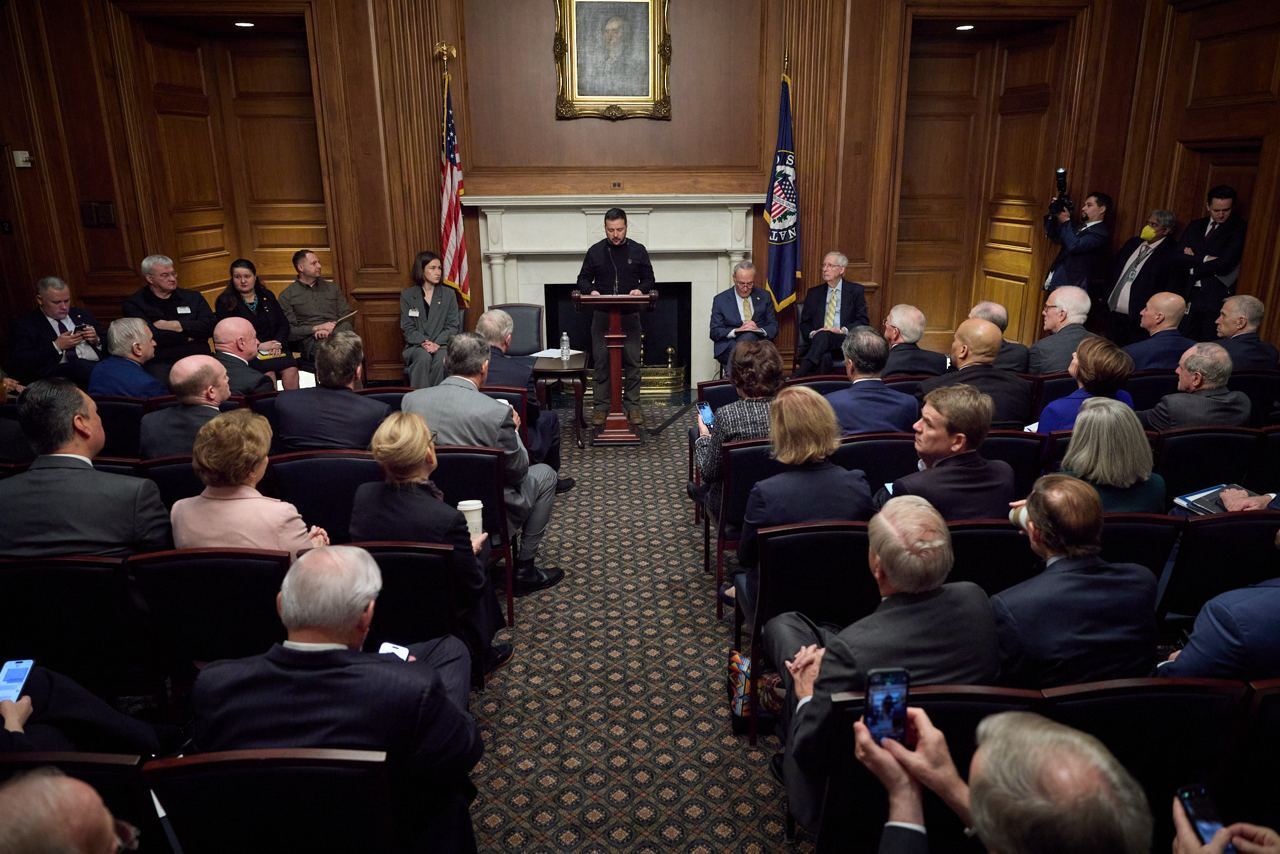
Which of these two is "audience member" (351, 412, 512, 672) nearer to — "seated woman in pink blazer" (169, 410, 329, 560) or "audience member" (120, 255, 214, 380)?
"seated woman in pink blazer" (169, 410, 329, 560)

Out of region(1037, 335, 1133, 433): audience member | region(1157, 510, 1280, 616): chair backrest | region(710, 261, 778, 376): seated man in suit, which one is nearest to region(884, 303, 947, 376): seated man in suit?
region(1037, 335, 1133, 433): audience member

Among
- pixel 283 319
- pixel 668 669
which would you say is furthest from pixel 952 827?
pixel 283 319

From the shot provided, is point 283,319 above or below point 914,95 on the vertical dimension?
below

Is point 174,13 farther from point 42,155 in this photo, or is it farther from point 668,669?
point 668,669

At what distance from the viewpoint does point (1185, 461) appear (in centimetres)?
352

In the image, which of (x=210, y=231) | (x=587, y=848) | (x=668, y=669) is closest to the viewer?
(x=587, y=848)

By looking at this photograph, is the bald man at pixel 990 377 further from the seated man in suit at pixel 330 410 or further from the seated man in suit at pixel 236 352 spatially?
the seated man in suit at pixel 236 352

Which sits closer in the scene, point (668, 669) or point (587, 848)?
point (587, 848)

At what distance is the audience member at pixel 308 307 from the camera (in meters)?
6.87

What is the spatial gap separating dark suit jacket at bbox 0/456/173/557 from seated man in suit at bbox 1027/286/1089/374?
183 inches

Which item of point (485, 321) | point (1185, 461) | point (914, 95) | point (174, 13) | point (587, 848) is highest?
point (174, 13)

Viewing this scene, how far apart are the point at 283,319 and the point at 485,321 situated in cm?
245

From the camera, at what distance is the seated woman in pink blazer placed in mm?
2621

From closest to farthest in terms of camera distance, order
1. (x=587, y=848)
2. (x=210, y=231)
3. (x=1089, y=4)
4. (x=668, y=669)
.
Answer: (x=587, y=848)
(x=668, y=669)
(x=1089, y=4)
(x=210, y=231)
